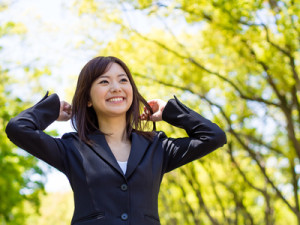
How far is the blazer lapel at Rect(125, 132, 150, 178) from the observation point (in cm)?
264

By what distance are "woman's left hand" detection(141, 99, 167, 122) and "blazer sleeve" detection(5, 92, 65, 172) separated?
2.37 feet

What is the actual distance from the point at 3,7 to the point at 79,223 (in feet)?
34.7

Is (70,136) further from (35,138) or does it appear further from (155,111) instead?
(155,111)

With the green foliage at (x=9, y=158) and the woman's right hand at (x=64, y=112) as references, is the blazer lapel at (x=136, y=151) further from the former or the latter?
the green foliage at (x=9, y=158)

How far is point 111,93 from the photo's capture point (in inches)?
115

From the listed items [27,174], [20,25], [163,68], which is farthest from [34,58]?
[27,174]

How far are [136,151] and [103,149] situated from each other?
0.20 m

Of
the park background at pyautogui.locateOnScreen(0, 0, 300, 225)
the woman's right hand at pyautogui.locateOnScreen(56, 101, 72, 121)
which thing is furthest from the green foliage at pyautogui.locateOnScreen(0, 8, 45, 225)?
the woman's right hand at pyautogui.locateOnScreen(56, 101, 72, 121)

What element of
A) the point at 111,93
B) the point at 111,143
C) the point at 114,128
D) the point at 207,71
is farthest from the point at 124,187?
the point at 207,71

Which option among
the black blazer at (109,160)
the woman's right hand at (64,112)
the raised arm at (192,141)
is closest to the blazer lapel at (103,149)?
the black blazer at (109,160)

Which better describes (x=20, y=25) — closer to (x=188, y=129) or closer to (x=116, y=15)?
(x=116, y=15)

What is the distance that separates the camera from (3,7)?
470 inches

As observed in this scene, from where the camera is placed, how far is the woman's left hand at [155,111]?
315 centimetres

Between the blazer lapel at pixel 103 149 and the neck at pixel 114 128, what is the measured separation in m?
0.10
